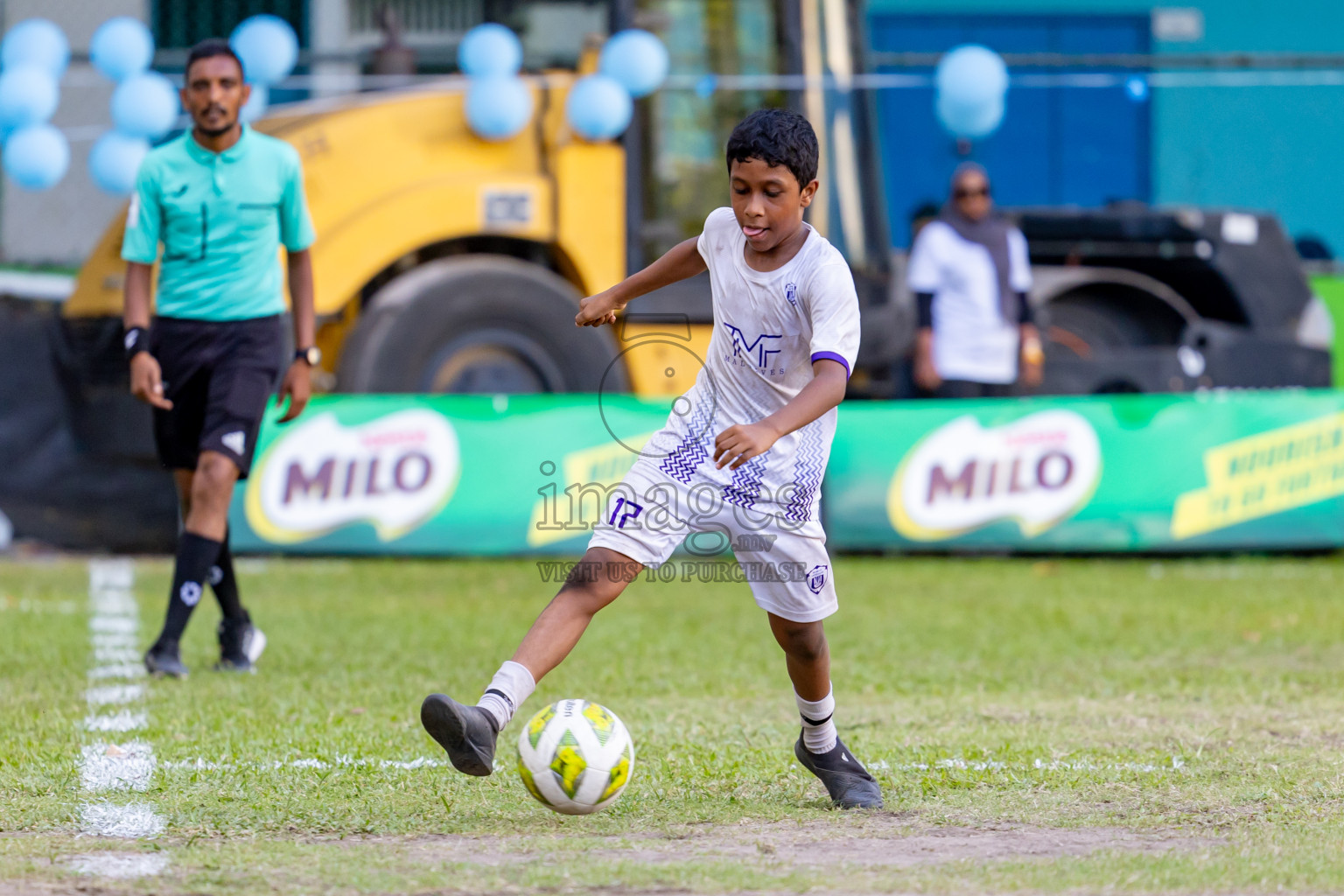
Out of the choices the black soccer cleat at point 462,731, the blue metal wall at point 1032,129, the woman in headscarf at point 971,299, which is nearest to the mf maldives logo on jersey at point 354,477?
the woman in headscarf at point 971,299

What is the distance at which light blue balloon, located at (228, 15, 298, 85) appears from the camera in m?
11.0

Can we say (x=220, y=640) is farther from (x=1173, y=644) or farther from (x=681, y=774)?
(x=1173, y=644)

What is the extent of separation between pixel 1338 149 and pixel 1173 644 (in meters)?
10.1

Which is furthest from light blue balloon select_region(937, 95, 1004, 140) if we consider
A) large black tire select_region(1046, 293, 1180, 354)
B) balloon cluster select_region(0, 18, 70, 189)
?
balloon cluster select_region(0, 18, 70, 189)

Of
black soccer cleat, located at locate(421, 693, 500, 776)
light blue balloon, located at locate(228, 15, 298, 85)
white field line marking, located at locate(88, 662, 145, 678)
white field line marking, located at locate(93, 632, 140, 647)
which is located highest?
light blue balloon, located at locate(228, 15, 298, 85)

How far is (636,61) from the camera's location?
10070mm

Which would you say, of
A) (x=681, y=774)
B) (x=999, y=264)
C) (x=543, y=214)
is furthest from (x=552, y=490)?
(x=681, y=774)

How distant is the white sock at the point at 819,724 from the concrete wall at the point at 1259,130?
39.8 feet

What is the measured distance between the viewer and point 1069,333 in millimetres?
12188

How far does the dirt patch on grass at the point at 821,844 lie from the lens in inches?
138

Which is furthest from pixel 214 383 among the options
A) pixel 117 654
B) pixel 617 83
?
pixel 617 83

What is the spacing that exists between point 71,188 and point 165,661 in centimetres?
793

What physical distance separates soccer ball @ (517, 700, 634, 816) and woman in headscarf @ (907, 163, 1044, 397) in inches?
267

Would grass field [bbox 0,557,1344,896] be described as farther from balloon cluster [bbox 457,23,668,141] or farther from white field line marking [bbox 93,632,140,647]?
balloon cluster [bbox 457,23,668,141]
